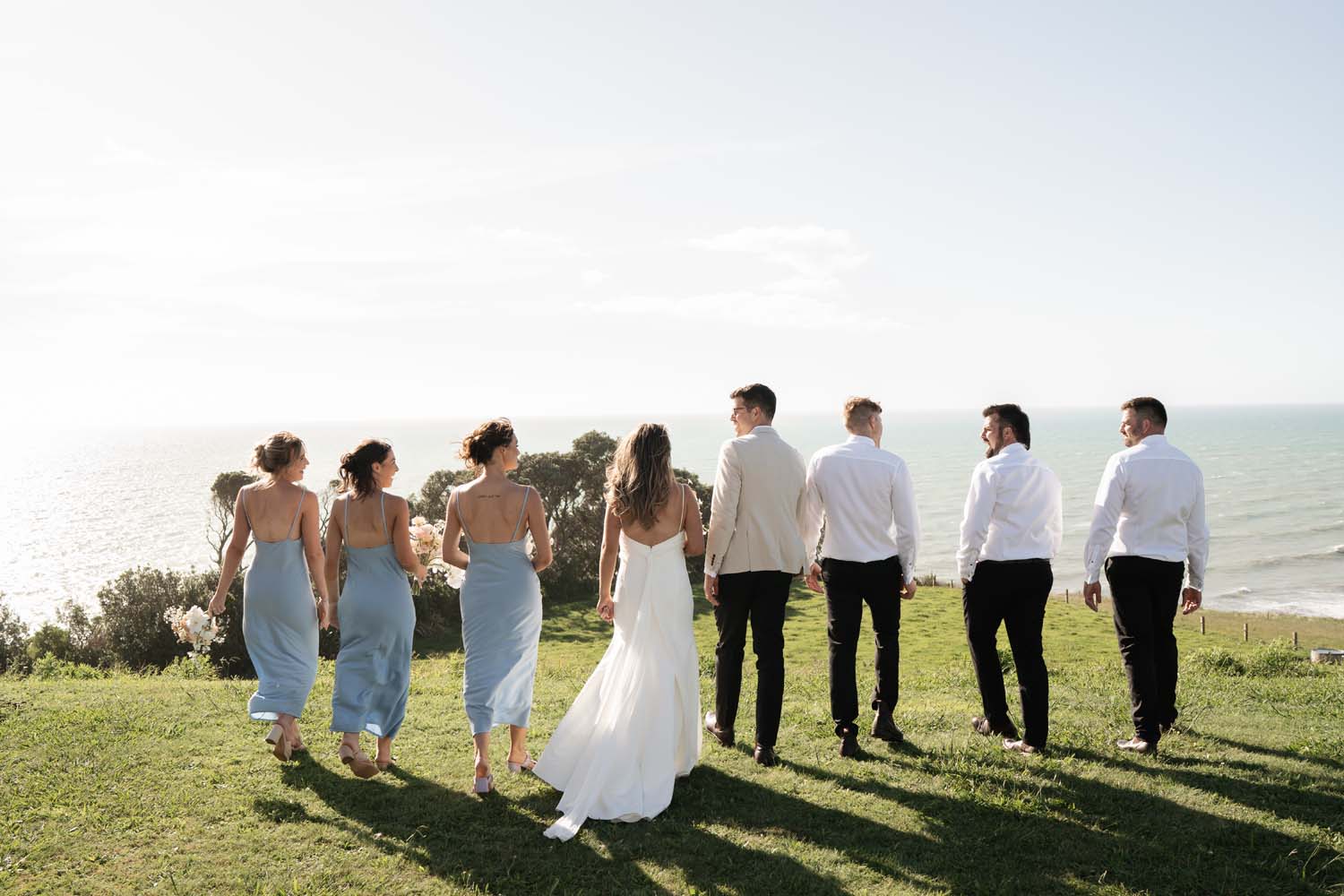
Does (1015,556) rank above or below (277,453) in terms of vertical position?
below

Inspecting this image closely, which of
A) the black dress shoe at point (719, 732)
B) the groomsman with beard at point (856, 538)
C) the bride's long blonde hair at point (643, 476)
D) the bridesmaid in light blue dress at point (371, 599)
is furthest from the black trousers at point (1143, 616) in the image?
the bridesmaid in light blue dress at point (371, 599)

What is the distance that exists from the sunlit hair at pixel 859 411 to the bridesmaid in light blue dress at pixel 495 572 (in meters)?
2.55

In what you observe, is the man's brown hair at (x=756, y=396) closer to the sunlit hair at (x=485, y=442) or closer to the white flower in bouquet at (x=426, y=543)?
the sunlit hair at (x=485, y=442)

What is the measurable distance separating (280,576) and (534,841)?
10.1ft

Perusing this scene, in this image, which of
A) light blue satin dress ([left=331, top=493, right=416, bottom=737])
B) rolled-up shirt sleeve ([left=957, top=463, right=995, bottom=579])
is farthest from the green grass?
rolled-up shirt sleeve ([left=957, top=463, right=995, bottom=579])

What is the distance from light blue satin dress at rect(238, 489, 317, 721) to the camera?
22.2 feet

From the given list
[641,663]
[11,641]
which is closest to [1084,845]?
[641,663]

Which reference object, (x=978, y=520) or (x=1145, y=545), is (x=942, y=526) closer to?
(x=1145, y=545)

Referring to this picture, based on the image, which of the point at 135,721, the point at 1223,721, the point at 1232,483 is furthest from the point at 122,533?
the point at 1232,483

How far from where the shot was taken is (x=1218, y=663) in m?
11.3

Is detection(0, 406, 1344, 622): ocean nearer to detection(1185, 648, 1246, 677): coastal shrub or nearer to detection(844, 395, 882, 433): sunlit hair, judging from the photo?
detection(1185, 648, 1246, 677): coastal shrub

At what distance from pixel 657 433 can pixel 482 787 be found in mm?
2709

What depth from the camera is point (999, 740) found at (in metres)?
7.00

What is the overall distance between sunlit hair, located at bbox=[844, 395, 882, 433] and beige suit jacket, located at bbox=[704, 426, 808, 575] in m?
0.64
